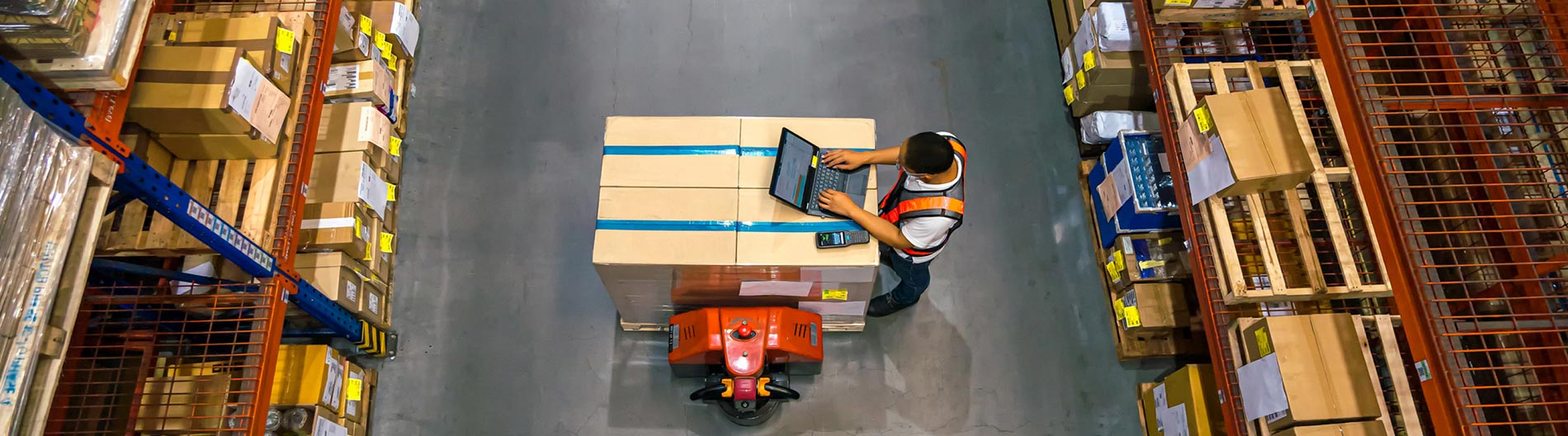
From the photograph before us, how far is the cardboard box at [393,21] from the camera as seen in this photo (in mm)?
5535

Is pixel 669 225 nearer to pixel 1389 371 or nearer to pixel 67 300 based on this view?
pixel 67 300

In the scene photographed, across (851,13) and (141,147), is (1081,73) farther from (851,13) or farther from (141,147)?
(141,147)

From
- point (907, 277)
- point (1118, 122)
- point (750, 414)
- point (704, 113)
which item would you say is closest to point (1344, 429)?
point (907, 277)

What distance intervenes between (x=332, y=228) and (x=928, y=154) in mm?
3202

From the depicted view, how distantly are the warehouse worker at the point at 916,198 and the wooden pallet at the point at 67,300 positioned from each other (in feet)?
8.80

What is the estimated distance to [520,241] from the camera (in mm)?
5363

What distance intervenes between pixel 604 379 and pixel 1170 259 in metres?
3.31

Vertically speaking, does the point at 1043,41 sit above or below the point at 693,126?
above

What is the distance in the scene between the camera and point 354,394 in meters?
4.70

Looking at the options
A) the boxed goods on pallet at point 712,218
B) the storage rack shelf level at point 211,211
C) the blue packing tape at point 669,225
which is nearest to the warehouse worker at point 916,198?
the boxed goods on pallet at point 712,218

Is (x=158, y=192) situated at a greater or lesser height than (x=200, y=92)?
lesser

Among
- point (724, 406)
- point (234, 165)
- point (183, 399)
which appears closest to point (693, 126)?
point (724, 406)

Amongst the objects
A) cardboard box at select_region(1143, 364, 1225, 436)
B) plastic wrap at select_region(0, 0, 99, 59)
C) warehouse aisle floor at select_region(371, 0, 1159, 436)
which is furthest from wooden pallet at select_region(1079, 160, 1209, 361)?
plastic wrap at select_region(0, 0, 99, 59)

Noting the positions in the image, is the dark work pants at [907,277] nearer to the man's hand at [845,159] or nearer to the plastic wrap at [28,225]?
Result: the man's hand at [845,159]
